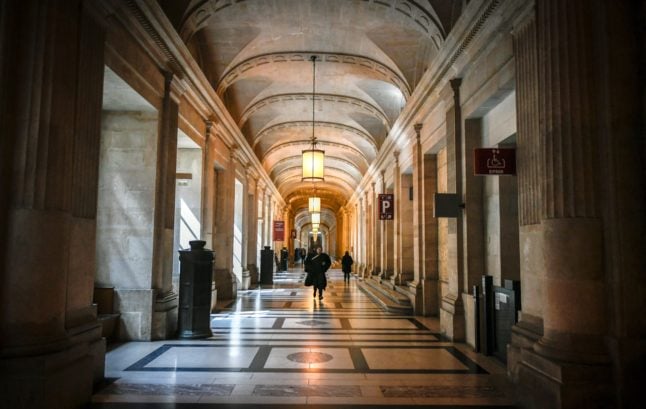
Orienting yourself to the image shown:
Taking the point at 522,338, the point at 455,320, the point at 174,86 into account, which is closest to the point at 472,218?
the point at 455,320

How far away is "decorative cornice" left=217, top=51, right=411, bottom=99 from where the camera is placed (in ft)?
38.7

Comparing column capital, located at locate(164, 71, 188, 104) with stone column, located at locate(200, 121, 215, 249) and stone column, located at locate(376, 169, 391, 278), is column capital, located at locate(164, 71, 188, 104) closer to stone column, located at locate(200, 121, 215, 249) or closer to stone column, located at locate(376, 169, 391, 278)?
stone column, located at locate(200, 121, 215, 249)

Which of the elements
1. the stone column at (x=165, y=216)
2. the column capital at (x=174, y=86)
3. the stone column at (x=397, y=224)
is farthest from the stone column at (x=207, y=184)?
the stone column at (x=397, y=224)

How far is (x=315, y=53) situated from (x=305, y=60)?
17.9 inches

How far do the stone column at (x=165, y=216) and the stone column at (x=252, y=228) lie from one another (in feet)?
32.1

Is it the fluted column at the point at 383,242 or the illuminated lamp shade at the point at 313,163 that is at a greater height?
the illuminated lamp shade at the point at 313,163

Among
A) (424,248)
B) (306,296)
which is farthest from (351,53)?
(306,296)

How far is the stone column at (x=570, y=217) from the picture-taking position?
4.18 m

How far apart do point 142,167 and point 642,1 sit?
714 centimetres

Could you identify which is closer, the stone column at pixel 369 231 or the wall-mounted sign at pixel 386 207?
the wall-mounted sign at pixel 386 207

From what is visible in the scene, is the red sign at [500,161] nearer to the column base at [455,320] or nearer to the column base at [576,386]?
the column base at [576,386]

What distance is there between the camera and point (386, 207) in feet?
46.2

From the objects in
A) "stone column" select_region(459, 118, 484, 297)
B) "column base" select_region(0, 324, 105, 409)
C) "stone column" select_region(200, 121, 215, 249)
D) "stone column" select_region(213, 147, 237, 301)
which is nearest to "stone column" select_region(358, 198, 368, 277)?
"stone column" select_region(213, 147, 237, 301)

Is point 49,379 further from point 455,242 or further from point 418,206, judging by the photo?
point 418,206
